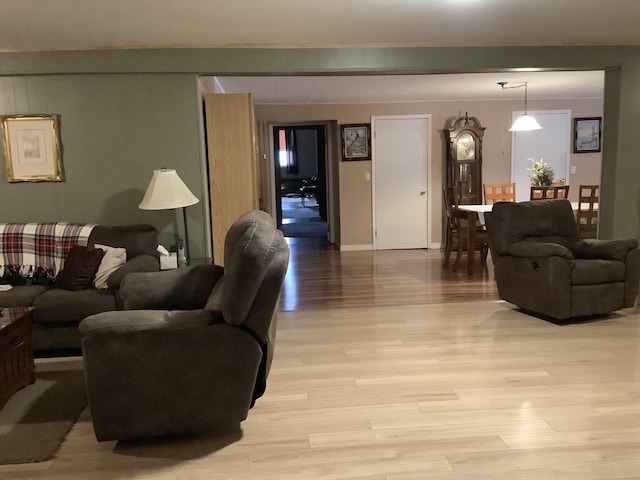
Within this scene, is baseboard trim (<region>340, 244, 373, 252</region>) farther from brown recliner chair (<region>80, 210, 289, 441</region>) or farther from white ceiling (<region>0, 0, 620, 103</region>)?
brown recliner chair (<region>80, 210, 289, 441</region>)

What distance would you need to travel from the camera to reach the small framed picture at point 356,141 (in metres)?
7.82

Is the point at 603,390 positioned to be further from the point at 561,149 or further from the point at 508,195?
the point at 561,149

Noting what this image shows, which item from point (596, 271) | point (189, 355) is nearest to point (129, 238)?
point (189, 355)

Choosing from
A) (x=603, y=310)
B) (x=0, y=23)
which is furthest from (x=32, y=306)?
(x=603, y=310)

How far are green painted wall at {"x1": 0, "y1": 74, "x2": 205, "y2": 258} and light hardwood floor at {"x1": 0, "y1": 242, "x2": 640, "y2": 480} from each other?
141 cm

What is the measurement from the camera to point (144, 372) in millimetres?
2254

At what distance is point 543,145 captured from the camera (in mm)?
8109

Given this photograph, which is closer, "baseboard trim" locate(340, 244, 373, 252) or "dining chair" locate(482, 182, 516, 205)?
"dining chair" locate(482, 182, 516, 205)

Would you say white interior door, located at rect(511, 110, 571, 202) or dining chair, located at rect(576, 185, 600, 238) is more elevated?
white interior door, located at rect(511, 110, 571, 202)

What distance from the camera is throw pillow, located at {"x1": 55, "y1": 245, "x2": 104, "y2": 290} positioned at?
11.8 feet

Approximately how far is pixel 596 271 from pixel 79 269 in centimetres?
384

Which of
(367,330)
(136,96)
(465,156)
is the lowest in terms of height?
(367,330)

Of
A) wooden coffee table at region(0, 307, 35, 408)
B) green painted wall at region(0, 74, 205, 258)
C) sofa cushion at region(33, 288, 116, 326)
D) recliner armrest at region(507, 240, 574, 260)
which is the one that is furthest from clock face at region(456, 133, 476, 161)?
wooden coffee table at region(0, 307, 35, 408)

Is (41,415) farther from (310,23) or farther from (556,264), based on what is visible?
(556,264)
